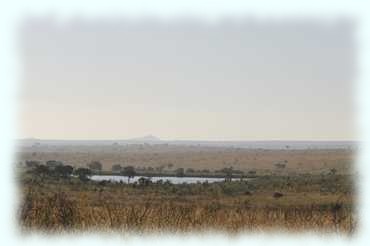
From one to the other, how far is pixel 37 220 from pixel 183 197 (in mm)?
16525

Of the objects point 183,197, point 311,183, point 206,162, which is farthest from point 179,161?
point 183,197

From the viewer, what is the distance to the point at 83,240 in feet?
20.6

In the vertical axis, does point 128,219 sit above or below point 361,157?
below

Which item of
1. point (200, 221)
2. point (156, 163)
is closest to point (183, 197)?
point (200, 221)

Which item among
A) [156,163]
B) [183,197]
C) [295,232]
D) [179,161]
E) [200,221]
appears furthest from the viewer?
[179,161]

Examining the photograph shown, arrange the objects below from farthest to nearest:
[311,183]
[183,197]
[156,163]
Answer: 1. [156,163]
2. [311,183]
3. [183,197]

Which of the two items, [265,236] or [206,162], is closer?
[265,236]

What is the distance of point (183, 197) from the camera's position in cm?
2358

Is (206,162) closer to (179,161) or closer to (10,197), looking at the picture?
(179,161)

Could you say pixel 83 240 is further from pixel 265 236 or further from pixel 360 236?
pixel 360 236

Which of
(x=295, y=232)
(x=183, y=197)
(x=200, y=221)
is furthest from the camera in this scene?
(x=183, y=197)

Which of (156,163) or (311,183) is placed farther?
(156,163)

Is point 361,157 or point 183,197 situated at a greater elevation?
point 361,157

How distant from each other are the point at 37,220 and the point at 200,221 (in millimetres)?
1675
